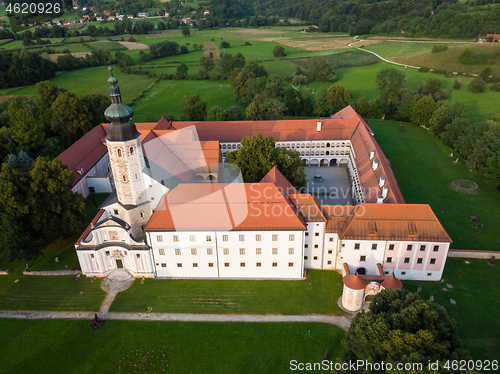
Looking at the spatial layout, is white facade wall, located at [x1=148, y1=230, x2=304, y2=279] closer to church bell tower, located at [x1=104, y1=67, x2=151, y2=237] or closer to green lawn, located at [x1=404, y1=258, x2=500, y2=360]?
church bell tower, located at [x1=104, y1=67, x2=151, y2=237]

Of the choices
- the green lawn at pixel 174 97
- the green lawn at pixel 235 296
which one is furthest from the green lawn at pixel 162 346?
the green lawn at pixel 174 97

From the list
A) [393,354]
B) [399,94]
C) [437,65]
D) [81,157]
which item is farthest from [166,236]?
[437,65]

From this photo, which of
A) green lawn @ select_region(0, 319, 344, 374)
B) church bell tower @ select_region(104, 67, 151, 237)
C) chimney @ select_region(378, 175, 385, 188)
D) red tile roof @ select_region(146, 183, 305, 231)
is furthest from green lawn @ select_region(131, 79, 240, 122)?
green lawn @ select_region(0, 319, 344, 374)

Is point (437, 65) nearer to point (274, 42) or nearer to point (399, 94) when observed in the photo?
point (399, 94)

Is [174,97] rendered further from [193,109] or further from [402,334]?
[402,334]

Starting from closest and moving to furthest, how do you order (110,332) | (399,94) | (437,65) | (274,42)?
(110,332), (399,94), (437,65), (274,42)
